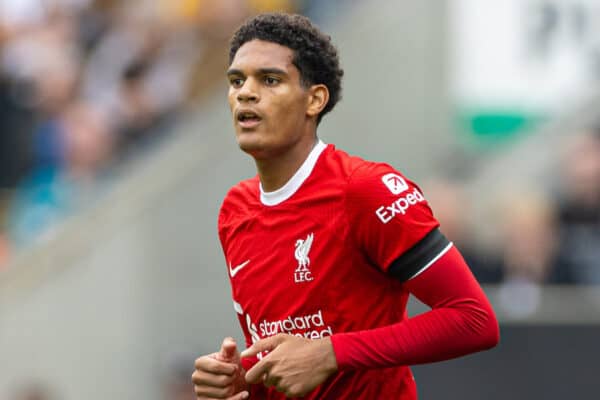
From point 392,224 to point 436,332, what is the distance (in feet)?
1.32

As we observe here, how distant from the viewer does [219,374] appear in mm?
4617

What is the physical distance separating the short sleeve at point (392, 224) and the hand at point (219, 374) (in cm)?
63

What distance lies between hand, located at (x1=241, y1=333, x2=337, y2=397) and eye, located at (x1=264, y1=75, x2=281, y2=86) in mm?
947

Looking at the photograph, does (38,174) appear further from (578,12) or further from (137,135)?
(578,12)

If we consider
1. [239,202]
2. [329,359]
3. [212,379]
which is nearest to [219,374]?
[212,379]

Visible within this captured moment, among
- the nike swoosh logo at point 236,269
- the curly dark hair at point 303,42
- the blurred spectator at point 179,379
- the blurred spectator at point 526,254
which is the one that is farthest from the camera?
the blurred spectator at point 179,379

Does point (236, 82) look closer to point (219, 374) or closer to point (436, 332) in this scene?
point (219, 374)

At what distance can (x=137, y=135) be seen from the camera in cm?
1059

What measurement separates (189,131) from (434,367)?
287cm

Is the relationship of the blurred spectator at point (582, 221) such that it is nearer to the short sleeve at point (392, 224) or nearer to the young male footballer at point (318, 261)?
the young male footballer at point (318, 261)

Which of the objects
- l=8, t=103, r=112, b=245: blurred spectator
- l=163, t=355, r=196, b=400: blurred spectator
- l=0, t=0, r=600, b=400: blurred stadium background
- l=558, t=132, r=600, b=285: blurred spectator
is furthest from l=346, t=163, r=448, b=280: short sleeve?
l=8, t=103, r=112, b=245: blurred spectator

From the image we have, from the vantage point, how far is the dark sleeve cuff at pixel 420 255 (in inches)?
174

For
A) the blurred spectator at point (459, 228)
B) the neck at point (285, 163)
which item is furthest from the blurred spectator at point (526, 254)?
the neck at point (285, 163)

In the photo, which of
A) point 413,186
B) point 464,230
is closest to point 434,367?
point 464,230
